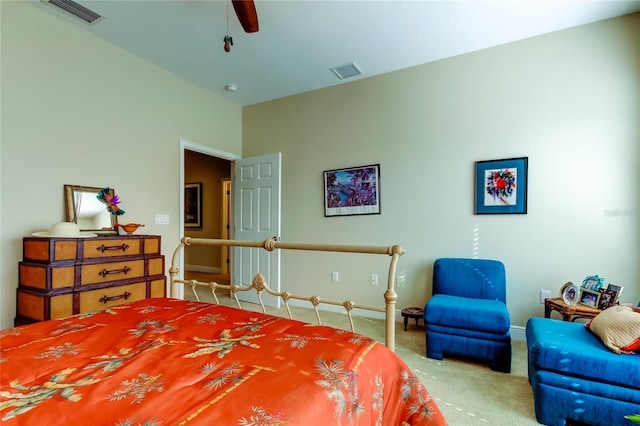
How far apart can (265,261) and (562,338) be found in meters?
3.25

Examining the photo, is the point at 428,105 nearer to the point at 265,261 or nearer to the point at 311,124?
the point at 311,124

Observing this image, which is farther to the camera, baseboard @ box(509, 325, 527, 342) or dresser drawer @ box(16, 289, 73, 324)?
baseboard @ box(509, 325, 527, 342)

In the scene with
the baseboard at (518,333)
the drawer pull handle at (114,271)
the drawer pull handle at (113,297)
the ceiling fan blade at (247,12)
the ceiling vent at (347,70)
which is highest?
the ceiling vent at (347,70)

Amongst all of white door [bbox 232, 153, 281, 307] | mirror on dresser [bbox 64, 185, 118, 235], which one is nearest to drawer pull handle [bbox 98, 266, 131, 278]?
mirror on dresser [bbox 64, 185, 118, 235]

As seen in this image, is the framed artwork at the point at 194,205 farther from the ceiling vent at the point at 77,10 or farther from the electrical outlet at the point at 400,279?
the electrical outlet at the point at 400,279

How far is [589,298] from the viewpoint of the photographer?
2455 millimetres

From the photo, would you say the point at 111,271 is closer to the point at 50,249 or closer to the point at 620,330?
the point at 50,249

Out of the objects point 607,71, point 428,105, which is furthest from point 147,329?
point 607,71

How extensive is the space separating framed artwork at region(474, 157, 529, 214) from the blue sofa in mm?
1461

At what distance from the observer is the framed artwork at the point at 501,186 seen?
Answer: 297 cm

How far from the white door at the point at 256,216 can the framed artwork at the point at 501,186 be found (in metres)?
2.42

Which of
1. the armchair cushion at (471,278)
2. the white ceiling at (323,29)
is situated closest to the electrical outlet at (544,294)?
the armchair cushion at (471,278)

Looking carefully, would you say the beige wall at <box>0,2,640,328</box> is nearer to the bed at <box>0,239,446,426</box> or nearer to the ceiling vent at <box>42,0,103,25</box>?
the ceiling vent at <box>42,0,103,25</box>

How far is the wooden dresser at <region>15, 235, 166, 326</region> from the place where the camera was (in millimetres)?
2195
